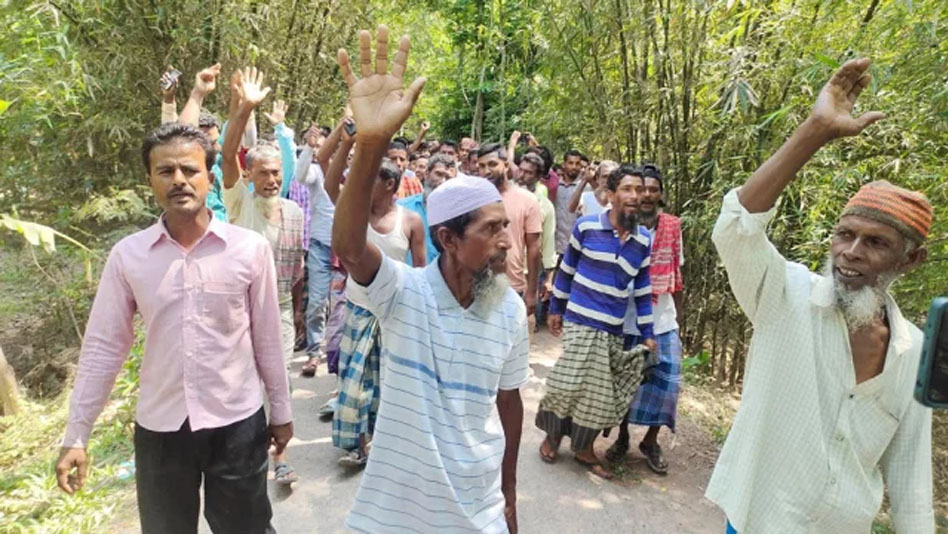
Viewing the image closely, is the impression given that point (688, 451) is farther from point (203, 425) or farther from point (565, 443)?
point (203, 425)

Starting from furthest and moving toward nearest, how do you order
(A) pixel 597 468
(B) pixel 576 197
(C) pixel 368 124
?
1. (B) pixel 576 197
2. (A) pixel 597 468
3. (C) pixel 368 124

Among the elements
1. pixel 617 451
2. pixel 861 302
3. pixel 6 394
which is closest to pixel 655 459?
pixel 617 451

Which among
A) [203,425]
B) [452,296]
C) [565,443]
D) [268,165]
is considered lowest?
[565,443]

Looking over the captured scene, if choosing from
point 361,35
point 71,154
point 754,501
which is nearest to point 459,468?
point 754,501

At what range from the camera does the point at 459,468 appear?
167 cm

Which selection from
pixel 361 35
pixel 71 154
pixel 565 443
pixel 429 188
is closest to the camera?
pixel 361 35

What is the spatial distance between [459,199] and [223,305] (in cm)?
90

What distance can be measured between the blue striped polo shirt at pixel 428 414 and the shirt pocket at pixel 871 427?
101cm

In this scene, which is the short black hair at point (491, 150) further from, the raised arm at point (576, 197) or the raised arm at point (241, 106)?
the raised arm at point (241, 106)

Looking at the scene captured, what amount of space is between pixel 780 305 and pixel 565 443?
8.39 ft

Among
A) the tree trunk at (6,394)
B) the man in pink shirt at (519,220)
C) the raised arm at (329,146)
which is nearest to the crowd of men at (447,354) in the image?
the raised arm at (329,146)

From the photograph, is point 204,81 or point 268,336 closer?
point 268,336

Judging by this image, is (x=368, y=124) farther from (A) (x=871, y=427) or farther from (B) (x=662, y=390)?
(B) (x=662, y=390)

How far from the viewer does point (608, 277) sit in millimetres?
3383
